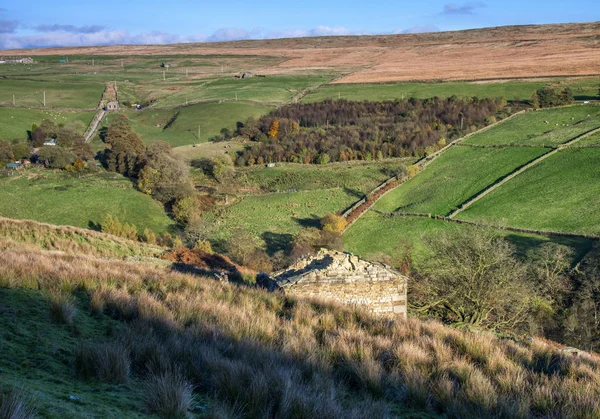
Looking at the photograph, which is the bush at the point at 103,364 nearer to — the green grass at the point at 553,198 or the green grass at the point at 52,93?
the green grass at the point at 553,198

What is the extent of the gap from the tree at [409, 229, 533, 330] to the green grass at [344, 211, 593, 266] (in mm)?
14653

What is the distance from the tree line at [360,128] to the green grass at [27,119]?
28.7 metres

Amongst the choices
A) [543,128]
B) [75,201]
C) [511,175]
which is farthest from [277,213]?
[543,128]

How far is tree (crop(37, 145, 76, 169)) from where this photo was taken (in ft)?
208

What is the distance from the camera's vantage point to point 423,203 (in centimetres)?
5200

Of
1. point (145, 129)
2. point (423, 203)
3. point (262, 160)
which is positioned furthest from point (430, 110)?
point (145, 129)

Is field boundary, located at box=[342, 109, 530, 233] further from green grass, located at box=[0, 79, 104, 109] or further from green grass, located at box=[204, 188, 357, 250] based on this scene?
green grass, located at box=[0, 79, 104, 109]

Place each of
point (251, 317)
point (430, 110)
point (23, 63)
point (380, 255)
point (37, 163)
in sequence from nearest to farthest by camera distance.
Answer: point (251, 317) < point (380, 255) < point (37, 163) < point (430, 110) < point (23, 63)

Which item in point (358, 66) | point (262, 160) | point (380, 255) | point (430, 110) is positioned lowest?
point (380, 255)

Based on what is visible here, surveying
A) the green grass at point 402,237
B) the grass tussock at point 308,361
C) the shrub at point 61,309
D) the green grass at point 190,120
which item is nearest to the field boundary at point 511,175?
the green grass at point 402,237

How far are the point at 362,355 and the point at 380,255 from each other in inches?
1244

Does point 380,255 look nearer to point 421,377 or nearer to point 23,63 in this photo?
point 421,377

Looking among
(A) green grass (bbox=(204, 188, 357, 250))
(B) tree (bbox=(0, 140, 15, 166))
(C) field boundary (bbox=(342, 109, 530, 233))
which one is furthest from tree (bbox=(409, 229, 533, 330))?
(B) tree (bbox=(0, 140, 15, 166))

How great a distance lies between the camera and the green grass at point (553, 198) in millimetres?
43594
